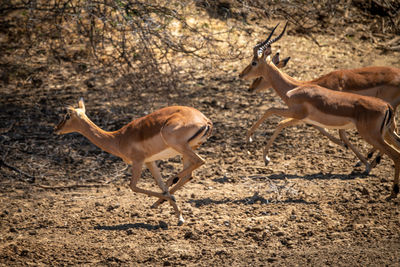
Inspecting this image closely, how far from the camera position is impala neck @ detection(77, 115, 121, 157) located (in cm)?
624

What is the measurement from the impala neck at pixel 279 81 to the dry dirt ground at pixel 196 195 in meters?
0.96

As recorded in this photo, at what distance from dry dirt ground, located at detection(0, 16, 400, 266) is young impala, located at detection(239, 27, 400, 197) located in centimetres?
56

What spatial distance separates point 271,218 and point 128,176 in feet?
7.52

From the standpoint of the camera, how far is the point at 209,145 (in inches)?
324

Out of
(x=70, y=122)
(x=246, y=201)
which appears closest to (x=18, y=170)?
(x=70, y=122)

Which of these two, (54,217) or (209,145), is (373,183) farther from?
(54,217)

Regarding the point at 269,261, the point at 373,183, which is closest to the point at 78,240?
the point at 269,261

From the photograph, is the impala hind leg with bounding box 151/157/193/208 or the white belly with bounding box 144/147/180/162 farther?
the impala hind leg with bounding box 151/157/193/208

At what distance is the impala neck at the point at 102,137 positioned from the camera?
6.24 m

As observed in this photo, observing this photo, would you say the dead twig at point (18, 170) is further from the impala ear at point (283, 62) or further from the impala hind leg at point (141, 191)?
the impala ear at point (283, 62)

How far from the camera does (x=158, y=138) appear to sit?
5906 millimetres

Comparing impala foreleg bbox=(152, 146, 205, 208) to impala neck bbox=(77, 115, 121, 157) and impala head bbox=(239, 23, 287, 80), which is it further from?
impala head bbox=(239, 23, 287, 80)

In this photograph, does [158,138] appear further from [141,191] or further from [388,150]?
[388,150]

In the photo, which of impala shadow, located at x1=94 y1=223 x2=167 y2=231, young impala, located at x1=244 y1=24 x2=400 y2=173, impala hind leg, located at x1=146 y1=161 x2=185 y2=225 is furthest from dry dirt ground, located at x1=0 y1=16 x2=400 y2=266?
young impala, located at x1=244 y1=24 x2=400 y2=173
